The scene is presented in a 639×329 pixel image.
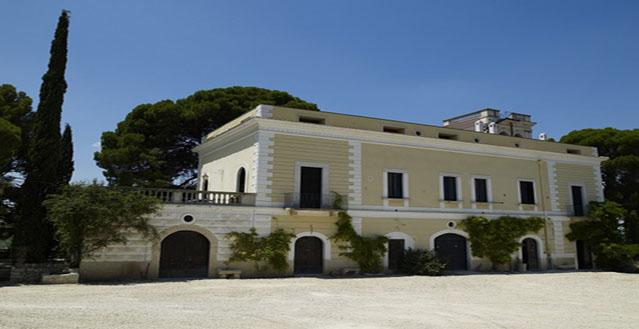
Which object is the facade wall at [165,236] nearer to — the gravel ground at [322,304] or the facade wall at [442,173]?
the gravel ground at [322,304]

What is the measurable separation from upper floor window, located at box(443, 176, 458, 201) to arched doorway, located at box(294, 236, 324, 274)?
22.8 ft

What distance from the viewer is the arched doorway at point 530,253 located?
70.9 ft

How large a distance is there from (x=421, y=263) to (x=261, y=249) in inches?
271

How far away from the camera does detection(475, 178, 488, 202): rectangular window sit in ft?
69.3

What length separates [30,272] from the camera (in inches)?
574

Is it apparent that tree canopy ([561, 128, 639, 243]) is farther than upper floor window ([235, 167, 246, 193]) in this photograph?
Yes

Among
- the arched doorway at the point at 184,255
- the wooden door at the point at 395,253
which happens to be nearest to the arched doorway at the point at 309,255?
the wooden door at the point at 395,253

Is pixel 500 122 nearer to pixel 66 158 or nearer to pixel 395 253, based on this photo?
pixel 395 253

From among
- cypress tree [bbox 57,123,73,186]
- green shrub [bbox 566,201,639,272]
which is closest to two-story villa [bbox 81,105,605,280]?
green shrub [bbox 566,201,639,272]

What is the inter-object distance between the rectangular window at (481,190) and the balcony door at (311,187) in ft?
27.7

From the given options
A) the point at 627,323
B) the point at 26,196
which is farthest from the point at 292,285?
the point at 26,196

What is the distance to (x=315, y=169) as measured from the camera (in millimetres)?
17906

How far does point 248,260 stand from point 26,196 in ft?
27.1

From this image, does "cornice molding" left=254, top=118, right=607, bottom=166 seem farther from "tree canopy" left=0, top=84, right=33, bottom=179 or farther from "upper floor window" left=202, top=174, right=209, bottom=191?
"tree canopy" left=0, top=84, right=33, bottom=179
